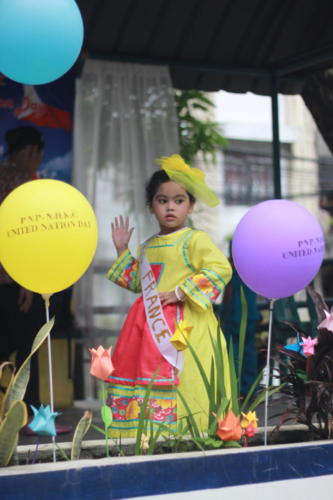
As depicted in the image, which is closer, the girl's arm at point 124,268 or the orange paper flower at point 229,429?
the orange paper flower at point 229,429

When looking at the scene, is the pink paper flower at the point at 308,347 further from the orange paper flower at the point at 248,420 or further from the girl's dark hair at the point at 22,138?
the girl's dark hair at the point at 22,138

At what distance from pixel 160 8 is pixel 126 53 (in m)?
0.38

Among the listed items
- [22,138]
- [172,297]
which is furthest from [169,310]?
[22,138]

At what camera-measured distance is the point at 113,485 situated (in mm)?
2357

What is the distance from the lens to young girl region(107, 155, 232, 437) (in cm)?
400

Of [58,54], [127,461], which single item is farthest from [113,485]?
[58,54]

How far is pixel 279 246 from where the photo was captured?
316cm

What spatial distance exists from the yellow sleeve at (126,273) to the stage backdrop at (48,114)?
195cm

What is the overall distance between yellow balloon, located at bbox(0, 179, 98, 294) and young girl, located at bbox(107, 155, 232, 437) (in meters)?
1.17

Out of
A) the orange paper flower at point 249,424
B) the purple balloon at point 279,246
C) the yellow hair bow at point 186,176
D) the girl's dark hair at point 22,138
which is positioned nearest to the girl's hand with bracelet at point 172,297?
the yellow hair bow at point 186,176

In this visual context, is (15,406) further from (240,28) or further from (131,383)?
(240,28)

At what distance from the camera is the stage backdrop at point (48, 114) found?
6047 mm

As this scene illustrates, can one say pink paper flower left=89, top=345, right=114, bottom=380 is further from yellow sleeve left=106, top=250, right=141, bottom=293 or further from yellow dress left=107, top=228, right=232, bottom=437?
yellow sleeve left=106, top=250, right=141, bottom=293

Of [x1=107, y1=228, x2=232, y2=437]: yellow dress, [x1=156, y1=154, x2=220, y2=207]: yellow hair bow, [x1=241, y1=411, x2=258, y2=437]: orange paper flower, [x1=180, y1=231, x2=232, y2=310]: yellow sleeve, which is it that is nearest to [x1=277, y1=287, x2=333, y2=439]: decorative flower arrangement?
[x1=241, y1=411, x2=258, y2=437]: orange paper flower
